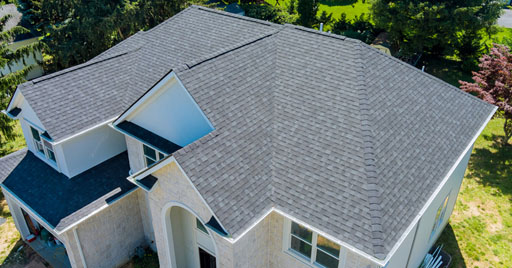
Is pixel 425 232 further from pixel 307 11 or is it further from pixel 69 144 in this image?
pixel 307 11

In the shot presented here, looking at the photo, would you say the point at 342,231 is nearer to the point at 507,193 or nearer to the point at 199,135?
the point at 199,135

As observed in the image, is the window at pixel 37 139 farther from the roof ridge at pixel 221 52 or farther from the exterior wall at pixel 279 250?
the exterior wall at pixel 279 250

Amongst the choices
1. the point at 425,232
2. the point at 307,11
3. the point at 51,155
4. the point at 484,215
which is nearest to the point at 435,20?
Answer: the point at 307,11

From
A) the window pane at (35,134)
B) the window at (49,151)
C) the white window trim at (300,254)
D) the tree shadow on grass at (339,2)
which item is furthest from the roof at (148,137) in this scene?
the tree shadow on grass at (339,2)

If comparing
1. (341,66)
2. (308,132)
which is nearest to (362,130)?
(308,132)

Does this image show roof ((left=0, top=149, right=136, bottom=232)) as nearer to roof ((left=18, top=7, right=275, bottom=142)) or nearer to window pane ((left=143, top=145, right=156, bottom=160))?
window pane ((left=143, top=145, right=156, bottom=160))

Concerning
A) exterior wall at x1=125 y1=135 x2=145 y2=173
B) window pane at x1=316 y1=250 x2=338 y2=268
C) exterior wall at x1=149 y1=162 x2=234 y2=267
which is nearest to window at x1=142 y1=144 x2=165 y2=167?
exterior wall at x1=125 y1=135 x2=145 y2=173
